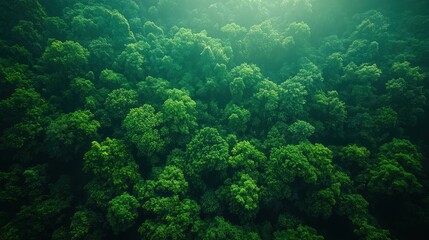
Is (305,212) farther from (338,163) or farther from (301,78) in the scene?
(301,78)

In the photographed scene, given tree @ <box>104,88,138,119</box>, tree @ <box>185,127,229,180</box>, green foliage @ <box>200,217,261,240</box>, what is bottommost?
green foliage @ <box>200,217,261,240</box>

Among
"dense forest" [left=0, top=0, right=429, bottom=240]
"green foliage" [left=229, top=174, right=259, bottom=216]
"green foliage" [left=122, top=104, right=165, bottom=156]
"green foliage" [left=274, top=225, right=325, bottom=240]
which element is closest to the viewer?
"green foliage" [left=274, top=225, right=325, bottom=240]

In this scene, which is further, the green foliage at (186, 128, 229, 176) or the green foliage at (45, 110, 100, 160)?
the green foliage at (186, 128, 229, 176)

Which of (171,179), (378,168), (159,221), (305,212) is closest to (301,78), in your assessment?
(378,168)

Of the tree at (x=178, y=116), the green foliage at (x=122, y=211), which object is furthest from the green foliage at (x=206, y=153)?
the green foliage at (x=122, y=211)

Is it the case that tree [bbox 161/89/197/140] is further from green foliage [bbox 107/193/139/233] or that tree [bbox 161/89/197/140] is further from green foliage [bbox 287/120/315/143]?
green foliage [bbox 287/120/315/143]

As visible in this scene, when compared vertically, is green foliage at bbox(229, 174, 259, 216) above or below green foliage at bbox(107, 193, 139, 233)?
above

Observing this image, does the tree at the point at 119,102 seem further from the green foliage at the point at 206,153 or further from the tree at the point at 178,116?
the green foliage at the point at 206,153

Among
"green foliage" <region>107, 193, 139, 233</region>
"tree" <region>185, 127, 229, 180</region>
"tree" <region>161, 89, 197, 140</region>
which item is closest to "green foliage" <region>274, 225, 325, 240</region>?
"tree" <region>185, 127, 229, 180</region>
